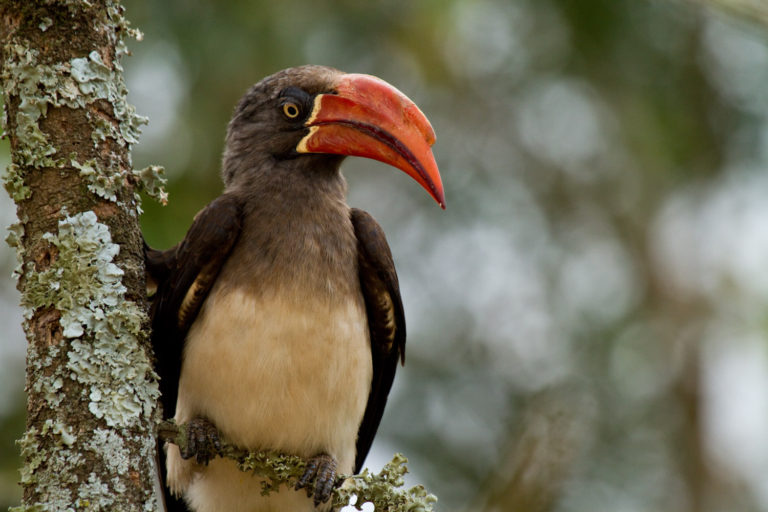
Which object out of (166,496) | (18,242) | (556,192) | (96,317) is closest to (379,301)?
(166,496)

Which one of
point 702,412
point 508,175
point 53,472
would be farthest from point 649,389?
point 53,472

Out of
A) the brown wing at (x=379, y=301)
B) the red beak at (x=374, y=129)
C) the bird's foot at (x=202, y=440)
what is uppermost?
the red beak at (x=374, y=129)

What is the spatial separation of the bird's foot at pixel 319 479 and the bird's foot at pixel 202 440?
40 centimetres

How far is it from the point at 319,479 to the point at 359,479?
1.67ft

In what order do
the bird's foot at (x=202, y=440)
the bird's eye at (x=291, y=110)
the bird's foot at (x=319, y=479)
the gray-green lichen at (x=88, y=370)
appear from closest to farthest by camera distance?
the gray-green lichen at (x=88, y=370)
the bird's foot at (x=202, y=440)
the bird's foot at (x=319, y=479)
the bird's eye at (x=291, y=110)

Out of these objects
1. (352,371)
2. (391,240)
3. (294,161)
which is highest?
(391,240)

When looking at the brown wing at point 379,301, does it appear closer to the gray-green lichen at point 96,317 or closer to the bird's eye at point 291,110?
the bird's eye at point 291,110

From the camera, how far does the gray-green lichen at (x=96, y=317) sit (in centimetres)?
308

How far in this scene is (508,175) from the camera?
1061 cm

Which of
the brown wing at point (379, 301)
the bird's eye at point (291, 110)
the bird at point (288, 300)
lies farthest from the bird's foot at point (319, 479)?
the bird's eye at point (291, 110)

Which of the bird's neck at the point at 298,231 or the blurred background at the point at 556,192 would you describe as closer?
the bird's neck at the point at 298,231

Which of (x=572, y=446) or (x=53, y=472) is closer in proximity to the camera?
(x=53, y=472)

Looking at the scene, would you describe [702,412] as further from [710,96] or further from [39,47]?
[39,47]

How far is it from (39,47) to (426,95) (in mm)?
6989
